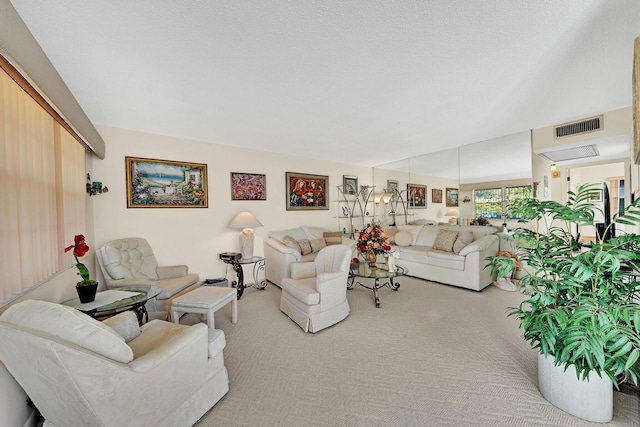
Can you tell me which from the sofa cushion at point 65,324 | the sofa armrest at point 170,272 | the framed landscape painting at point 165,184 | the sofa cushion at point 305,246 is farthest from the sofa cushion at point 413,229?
the sofa cushion at point 65,324

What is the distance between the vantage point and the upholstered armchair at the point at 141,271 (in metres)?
2.67

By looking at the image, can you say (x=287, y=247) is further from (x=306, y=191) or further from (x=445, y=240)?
(x=445, y=240)

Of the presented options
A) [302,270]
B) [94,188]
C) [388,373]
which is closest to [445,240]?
[302,270]

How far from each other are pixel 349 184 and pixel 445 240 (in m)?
2.55

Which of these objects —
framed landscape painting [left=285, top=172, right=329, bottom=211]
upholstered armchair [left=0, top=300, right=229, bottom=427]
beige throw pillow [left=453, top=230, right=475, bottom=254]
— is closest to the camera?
upholstered armchair [left=0, top=300, right=229, bottom=427]

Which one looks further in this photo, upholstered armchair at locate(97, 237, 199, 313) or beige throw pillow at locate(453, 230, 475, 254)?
beige throw pillow at locate(453, 230, 475, 254)

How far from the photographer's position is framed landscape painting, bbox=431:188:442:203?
16.8 feet

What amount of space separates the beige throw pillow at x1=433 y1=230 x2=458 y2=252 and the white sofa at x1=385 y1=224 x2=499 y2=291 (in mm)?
85

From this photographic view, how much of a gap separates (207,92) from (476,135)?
3990mm

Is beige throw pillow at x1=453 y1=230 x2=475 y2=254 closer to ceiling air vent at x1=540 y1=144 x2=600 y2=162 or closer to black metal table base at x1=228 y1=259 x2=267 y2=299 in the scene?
ceiling air vent at x1=540 y1=144 x2=600 y2=162

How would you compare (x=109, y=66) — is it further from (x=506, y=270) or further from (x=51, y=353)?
(x=506, y=270)

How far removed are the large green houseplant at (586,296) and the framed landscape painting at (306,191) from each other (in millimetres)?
3843

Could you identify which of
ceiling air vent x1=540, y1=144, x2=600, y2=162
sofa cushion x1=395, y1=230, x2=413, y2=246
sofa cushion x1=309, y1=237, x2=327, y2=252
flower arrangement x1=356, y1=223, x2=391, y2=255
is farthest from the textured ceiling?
sofa cushion x1=395, y1=230, x2=413, y2=246

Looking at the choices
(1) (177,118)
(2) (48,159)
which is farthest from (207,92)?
(2) (48,159)
